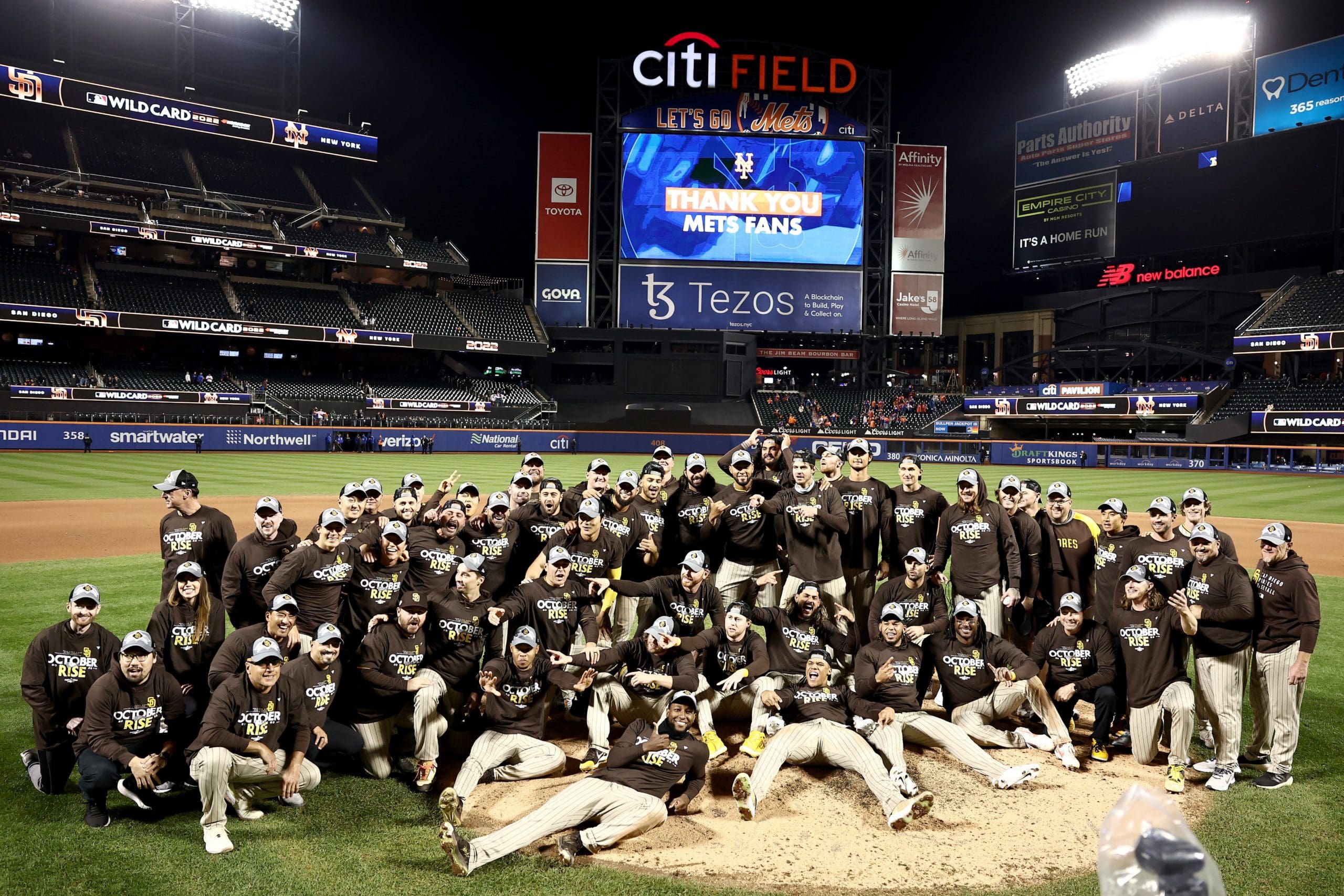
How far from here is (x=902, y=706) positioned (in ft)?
23.6

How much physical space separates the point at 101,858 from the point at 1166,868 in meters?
5.96

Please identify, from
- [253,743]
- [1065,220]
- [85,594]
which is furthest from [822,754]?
[1065,220]

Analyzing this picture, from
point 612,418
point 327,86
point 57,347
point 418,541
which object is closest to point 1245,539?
point 418,541

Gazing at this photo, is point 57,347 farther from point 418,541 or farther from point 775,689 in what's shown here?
point 775,689

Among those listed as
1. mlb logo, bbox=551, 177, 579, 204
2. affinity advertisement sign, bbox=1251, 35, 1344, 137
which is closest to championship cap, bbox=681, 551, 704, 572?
mlb logo, bbox=551, 177, 579, 204

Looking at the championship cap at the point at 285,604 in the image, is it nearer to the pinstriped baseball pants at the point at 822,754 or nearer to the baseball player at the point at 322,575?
the baseball player at the point at 322,575

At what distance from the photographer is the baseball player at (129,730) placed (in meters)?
5.68

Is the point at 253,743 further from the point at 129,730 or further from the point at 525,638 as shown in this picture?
the point at 525,638

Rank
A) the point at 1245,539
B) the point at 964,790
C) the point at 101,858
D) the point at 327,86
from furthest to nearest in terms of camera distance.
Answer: the point at 327,86 → the point at 1245,539 → the point at 964,790 → the point at 101,858

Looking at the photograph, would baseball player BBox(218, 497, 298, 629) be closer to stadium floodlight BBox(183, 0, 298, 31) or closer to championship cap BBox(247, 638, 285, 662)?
championship cap BBox(247, 638, 285, 662)

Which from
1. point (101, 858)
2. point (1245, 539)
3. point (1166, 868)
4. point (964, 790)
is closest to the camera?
point (1166, 868)

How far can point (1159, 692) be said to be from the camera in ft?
23.2

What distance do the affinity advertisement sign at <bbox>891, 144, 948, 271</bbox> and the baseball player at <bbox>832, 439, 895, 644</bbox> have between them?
2098 inches

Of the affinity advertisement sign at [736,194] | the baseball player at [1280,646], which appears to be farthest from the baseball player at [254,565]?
the affinity advertisement sign at [736,194]
